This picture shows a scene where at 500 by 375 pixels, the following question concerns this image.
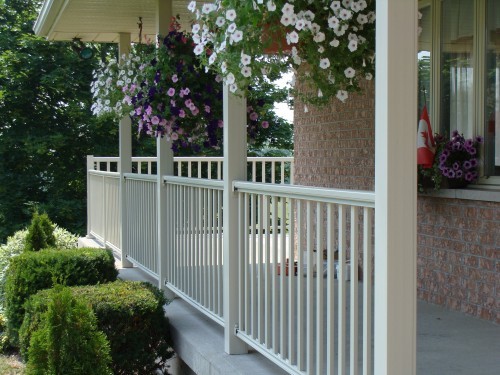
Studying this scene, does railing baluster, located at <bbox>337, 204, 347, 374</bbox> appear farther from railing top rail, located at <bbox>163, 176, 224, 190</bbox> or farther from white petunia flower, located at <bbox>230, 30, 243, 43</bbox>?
railing top rail, located at <bbox>163, 176, 224, 190</bbox>

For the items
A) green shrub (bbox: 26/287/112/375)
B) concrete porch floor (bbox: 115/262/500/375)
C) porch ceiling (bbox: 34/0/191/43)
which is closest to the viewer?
concrete porch floor (bbox: 115/262/500/375)

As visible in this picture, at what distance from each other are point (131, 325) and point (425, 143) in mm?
2369

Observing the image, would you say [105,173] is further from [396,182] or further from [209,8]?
[396,182]

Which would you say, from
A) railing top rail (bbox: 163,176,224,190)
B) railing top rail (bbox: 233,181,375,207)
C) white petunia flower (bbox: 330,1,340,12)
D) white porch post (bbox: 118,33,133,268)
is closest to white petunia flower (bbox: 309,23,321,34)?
white petunia flower (bbox: 330,1,340,12)

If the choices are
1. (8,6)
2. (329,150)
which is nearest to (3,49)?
(8,6)

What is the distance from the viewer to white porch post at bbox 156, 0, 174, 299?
6.09m

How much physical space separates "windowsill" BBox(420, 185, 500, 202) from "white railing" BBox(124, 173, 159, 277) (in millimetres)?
2549

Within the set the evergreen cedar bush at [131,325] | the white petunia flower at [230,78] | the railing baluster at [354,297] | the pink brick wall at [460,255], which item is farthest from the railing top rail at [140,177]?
the railing baluster at [354,297]

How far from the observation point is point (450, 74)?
530cm

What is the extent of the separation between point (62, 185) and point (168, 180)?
1548 cm

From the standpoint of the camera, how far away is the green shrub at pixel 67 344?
4207mm

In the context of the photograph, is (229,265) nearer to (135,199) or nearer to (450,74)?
(450,74)

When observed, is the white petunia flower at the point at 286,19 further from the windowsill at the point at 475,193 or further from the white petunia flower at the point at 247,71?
the windowsill at the point at 475,193

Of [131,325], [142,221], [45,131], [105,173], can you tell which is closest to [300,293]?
[131,325]
